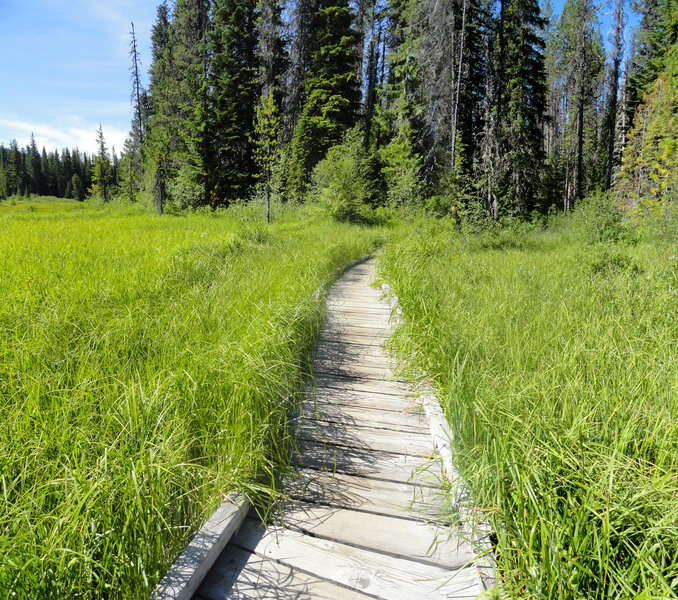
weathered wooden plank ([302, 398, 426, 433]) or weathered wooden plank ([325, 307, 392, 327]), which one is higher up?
weathered wooden plank ([325, 307, 392, 327])

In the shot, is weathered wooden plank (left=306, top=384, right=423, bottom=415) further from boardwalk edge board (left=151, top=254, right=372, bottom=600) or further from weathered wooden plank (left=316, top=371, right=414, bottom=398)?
boardwalk edge board (left=151, top=254, right=372, bottom=600)

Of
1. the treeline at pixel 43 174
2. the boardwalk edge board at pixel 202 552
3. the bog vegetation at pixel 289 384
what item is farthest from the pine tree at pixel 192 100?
the treeline at pixel 43 174

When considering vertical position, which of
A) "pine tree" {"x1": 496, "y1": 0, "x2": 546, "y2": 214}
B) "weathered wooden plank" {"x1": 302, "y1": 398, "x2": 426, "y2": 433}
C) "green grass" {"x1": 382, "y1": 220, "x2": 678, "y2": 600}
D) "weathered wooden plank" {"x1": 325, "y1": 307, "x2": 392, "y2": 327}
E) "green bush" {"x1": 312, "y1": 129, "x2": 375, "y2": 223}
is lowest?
"weathered wooden plank" {"x1": 302, "y1": 398, "x2": 426, "y2": 433}

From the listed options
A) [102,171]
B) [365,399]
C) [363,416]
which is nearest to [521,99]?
[365,399]

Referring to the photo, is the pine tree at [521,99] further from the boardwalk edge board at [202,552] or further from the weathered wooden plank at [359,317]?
the boardwalk edge board at [202,552]

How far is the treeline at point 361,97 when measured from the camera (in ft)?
63.6

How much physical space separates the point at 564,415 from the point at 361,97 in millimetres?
28887

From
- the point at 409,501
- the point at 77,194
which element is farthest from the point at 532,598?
the point at 77,194

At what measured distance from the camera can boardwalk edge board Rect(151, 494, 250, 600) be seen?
1580mm

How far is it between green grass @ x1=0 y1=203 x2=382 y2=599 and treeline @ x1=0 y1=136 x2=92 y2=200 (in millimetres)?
83926

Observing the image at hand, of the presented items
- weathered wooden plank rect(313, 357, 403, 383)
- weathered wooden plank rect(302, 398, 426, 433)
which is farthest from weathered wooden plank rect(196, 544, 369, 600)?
weathered wooden plank rect(313, 357, 403, 383)

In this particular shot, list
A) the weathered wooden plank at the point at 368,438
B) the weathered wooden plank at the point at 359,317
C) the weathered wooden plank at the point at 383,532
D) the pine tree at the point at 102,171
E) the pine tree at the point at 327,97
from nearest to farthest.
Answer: the weathered wooden plank at the point at 383,532
the weathered wooden plank at the point at 368,438
the weathered wooden plank at the point at 359,317
the pine tree at the point at 327,97
the pine tree at the point at 102,171

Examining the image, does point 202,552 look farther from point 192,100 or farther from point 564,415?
point 192,100

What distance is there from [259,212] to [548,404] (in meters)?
17.0
